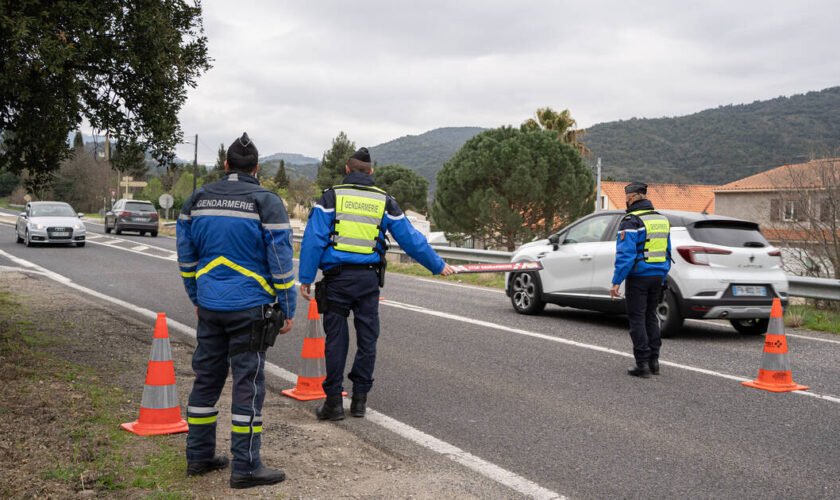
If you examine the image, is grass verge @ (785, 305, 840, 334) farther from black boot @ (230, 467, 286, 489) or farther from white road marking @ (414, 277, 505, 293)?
black boot @ (230, 467, 286, 489)

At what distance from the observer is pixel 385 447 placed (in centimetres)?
473

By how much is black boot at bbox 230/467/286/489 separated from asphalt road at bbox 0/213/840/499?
1.11 meters

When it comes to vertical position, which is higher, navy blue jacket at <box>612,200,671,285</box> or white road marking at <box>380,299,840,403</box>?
navy blue jacket at <box>612,200,671,285</box>

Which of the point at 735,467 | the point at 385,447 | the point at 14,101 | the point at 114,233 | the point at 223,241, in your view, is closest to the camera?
the point at 223,241

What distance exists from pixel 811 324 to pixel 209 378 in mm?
9187

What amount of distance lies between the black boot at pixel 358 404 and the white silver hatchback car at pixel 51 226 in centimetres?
2126

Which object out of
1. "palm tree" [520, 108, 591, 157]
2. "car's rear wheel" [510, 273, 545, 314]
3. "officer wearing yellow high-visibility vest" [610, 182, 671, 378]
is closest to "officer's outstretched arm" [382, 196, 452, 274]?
"officer wearing yellow high-visibility vest" [610, 182, 671, 378]

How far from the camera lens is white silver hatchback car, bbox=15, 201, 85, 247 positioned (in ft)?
77.7

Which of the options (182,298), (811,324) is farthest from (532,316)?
(182,298)

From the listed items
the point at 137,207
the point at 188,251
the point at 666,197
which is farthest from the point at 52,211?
the point at 666,197

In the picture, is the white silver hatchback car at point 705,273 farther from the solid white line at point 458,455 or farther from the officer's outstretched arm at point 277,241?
the officer's outstretched arm at point 277,241

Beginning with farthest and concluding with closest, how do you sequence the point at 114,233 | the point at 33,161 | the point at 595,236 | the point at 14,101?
the point at 114,233 < the point at 595,236 < the point at 33,161 < the point at 14,101

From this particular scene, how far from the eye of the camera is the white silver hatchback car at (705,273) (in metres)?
8.79

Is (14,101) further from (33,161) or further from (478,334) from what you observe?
(478,334)
